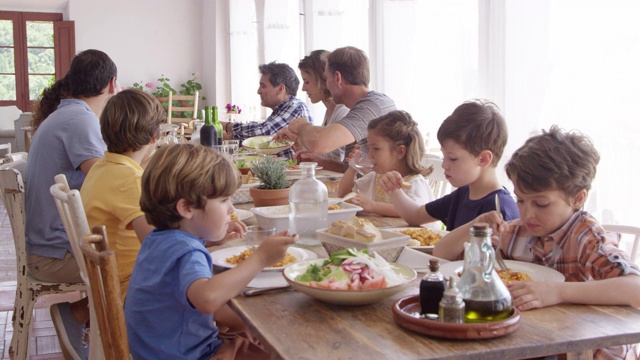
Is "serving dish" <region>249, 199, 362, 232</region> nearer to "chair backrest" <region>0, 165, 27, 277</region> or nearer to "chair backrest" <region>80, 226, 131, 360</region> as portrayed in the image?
"chair backrest" <region>80, 226, 131, 360</region>

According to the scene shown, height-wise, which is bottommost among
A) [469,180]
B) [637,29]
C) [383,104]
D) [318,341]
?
[318,341]

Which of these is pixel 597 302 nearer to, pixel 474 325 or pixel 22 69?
pixel 474 325

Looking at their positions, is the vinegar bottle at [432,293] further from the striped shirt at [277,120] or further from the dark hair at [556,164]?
the striped shirt at [277,120]

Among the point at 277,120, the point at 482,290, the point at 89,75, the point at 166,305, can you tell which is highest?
the point at 89,75

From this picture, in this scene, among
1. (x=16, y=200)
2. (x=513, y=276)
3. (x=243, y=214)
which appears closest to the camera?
(x=513, y=276)

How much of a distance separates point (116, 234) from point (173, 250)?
2.52 ft

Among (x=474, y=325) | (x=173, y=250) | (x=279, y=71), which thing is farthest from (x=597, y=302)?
(x=279, y=71)

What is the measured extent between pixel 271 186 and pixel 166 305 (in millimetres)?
1024

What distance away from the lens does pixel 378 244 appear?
1.61m

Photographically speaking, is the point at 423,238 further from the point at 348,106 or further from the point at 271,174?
the point at 348,106

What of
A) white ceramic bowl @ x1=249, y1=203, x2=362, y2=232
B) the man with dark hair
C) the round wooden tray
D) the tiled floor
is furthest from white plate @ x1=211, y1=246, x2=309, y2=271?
the man with dark hair

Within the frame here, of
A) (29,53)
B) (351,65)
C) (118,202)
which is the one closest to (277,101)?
(351,65)

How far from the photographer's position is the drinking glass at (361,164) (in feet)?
8.58

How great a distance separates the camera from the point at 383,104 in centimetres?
350
